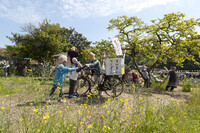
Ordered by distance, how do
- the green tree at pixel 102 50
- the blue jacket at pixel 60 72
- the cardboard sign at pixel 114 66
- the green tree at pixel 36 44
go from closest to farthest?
the blue jacket at pixel 60 72 → the cardboard sign at pixel 114 66 → the green tree at pixel 102 50 → the green tree at pixel 36 44

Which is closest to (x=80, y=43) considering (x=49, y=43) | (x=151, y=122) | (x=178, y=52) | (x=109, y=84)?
(x=49, y=43)

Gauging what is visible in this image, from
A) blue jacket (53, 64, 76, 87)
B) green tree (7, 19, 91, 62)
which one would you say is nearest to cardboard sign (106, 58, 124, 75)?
blue jacket (53, 64, 76, 87)

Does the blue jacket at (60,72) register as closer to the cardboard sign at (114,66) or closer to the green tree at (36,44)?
the cardboard sign at (114,66)

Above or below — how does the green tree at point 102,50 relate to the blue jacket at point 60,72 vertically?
above

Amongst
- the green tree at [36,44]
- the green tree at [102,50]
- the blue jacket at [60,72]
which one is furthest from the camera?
the green tree at [36,44]

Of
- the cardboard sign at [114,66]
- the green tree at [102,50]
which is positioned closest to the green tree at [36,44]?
the green tree at [102,50]

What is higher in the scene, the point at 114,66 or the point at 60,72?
the point at 114,66

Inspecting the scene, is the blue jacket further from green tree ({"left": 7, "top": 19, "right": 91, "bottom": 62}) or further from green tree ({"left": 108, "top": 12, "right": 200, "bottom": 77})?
green tree ({"left": 7, "top": 19, "right": 91, "bottom": 62})

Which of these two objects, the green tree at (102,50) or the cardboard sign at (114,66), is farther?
the green tree at (102,50)

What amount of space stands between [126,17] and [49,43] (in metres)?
12.8

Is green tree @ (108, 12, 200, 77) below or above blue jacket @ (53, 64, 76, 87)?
above

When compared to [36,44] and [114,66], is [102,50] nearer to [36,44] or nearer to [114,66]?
[114,66]

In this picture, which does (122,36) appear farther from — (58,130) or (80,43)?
(80,43)

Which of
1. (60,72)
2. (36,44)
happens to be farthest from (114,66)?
(36,44)
